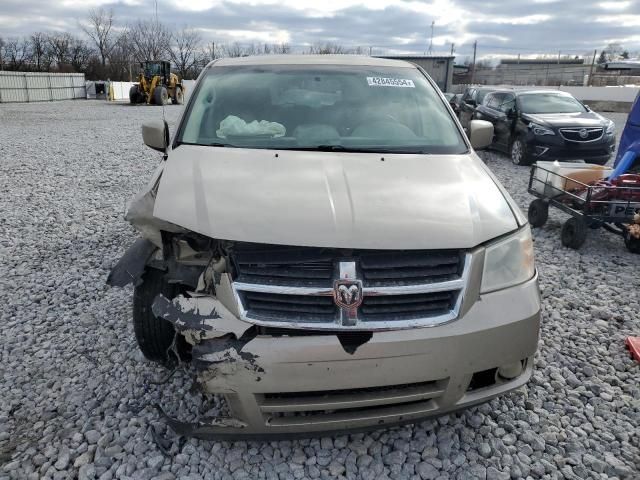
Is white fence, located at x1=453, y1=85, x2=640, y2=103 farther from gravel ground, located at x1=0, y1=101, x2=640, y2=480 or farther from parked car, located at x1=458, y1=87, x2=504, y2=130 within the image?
gravel ground, located at x1=0, y1=101, x2=640, y2=480

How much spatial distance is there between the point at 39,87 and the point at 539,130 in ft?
105

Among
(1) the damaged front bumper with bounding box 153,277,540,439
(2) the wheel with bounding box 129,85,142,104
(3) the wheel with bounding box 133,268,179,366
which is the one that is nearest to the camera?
(1) the damaged front bumper with bounding box 153,277,540,439

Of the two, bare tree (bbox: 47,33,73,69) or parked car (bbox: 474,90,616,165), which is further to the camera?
bare tree (bbox: 47,33,73,69)

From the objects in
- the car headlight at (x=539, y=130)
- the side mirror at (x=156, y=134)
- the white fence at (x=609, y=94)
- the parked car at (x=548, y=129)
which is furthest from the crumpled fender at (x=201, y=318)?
the white fence at (x=609, y=94)

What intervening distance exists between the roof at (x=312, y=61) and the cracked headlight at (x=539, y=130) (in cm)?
682

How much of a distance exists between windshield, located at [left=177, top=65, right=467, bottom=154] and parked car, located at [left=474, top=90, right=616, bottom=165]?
7.00 meters

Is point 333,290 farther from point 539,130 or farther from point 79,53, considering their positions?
point 79,53

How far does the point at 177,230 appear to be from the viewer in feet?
7.39

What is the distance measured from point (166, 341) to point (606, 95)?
3092 centimetres

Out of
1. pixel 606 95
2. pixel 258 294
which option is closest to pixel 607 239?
pixel 258 294

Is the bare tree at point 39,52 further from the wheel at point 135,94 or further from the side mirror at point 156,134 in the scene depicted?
the side mirror at point 156,134

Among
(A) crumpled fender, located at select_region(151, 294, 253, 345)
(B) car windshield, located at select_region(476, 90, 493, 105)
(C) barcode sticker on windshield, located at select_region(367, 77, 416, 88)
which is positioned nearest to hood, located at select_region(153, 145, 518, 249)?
(A) crumpled fender, located at select_region(151, 294, 253, 345)

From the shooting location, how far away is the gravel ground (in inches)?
88.9

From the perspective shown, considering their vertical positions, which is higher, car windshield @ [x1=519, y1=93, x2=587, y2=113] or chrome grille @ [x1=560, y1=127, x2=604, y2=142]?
car windshield @ [x1=519, y1=93, x2=587, y2=113]
